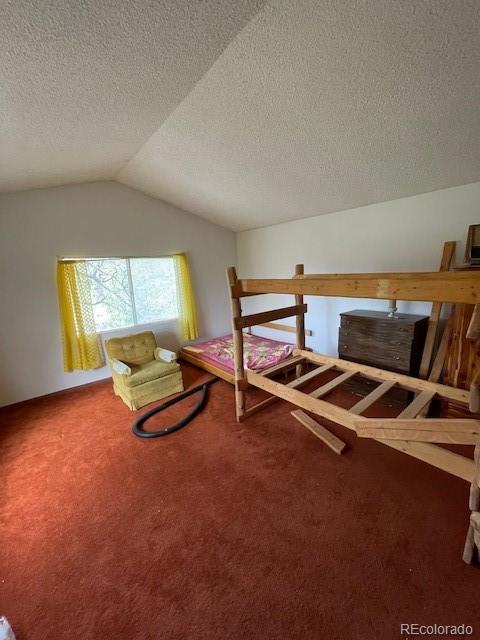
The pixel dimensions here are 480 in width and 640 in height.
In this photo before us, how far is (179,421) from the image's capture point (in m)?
2.74

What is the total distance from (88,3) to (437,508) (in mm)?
3078

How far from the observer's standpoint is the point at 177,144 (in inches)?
99.3

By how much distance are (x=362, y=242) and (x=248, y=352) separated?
2071 mm

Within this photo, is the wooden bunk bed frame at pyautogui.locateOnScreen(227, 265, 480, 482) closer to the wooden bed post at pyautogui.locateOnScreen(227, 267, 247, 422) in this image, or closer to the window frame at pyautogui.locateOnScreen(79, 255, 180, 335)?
the wooden bed post at pyautogui.locateOnScreen(227, 267, 247, 422)

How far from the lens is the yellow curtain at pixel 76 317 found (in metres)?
3.39

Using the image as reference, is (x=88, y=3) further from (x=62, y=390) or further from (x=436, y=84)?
(x=62, y=390)

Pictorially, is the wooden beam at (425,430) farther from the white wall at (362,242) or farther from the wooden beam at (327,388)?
the white wall at (362,242)

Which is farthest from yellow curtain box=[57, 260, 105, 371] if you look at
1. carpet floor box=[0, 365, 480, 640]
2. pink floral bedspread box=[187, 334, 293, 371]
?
pink floral bedspread box=[187, 334, 293, 371]

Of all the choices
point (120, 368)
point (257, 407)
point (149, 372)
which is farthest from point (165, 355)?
point (257, 407)

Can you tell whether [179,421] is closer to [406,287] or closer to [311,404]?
[311,404]

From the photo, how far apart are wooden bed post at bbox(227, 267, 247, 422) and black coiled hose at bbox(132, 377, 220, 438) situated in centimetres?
54

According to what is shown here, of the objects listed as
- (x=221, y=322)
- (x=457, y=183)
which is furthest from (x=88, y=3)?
(x=221, y=322)

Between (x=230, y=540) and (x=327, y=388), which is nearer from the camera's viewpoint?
(x=230, y=540)

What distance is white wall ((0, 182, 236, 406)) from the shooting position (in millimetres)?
3131
